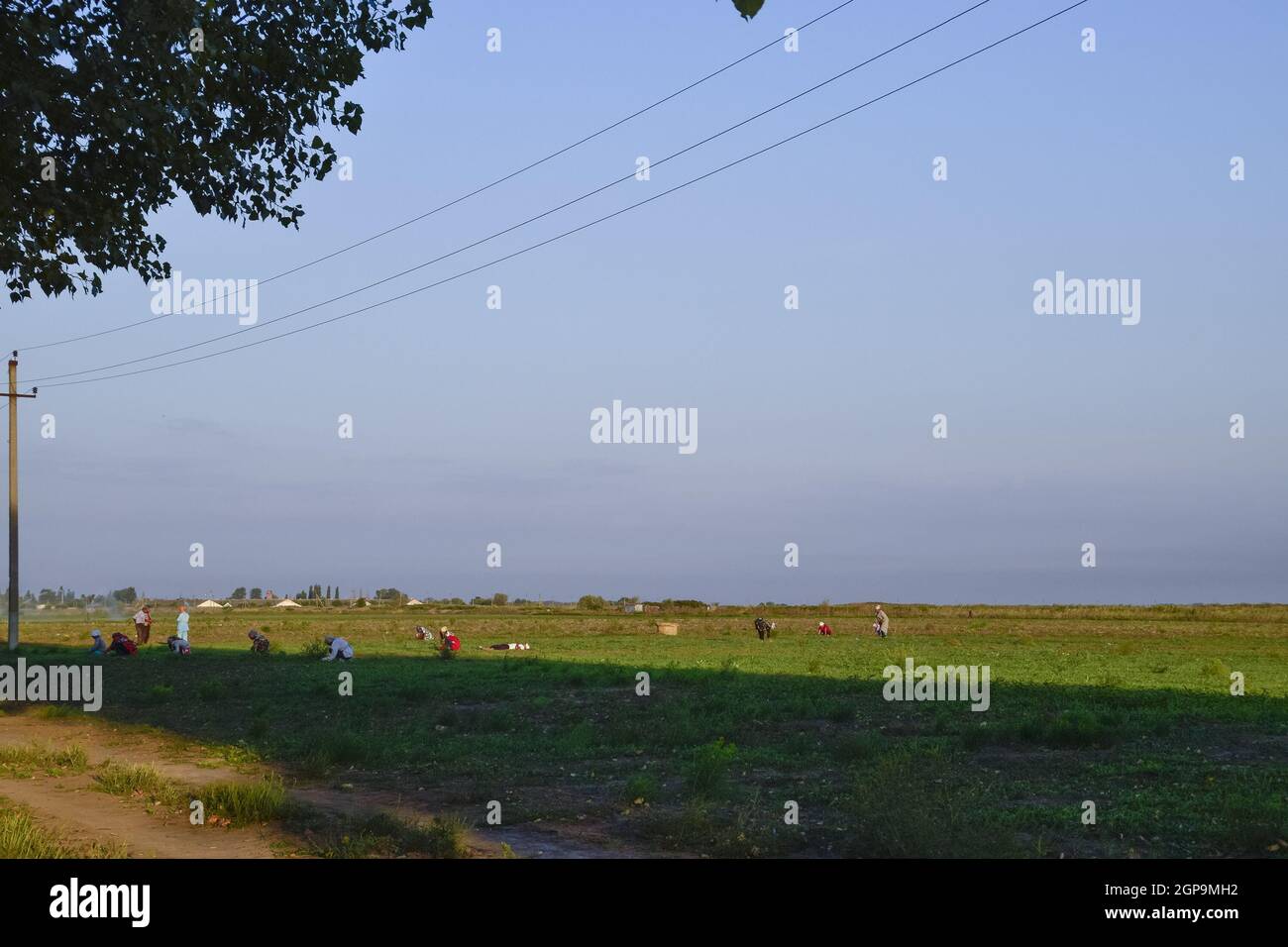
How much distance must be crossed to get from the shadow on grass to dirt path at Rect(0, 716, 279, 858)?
940 millimetres

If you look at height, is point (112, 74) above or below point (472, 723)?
above

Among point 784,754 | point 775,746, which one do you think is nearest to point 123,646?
point 775,746

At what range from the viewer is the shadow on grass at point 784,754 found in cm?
1080

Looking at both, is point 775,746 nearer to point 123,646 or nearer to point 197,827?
point 197,827

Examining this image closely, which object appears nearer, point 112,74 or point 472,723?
point 112,74

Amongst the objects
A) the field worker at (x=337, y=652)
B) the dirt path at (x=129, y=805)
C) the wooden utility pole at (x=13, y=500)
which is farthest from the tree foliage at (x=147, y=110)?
the wooden utility pole at (x=13, y=500)

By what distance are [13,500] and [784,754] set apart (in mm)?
38368

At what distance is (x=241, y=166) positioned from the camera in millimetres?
15719

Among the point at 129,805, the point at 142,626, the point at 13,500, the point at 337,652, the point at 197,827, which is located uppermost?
the point at 13,500

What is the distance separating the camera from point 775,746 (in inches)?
694

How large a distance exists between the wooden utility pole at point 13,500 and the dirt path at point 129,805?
980 inches
